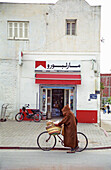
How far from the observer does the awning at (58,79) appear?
614 inches

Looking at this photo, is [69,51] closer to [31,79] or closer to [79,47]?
[79,47]

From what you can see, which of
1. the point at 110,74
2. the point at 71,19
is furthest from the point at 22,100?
the point at 110,74

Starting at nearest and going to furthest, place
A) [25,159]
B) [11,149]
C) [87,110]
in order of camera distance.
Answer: [25,159] → [11,149] → [87,110]

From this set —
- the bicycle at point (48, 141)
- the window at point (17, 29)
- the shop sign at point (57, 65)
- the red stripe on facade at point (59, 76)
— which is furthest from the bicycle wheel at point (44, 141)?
the window at point (17, 29)

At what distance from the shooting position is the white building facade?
15.9 meters

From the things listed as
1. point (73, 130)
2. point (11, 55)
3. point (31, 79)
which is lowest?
point (73, 130)

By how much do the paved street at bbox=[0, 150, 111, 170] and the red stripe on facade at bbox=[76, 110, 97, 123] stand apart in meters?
7.28

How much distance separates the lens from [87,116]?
51.8ft

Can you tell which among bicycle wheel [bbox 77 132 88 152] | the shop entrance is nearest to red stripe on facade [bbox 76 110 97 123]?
the shop entrance

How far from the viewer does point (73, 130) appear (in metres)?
7.84

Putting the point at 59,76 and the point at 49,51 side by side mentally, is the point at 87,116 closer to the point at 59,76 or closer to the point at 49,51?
the point at 59,76

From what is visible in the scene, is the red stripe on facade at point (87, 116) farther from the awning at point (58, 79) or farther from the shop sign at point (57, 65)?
the shop sign at point (57, 65)

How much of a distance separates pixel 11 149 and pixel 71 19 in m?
10.5

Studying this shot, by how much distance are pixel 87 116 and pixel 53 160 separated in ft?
29.5
